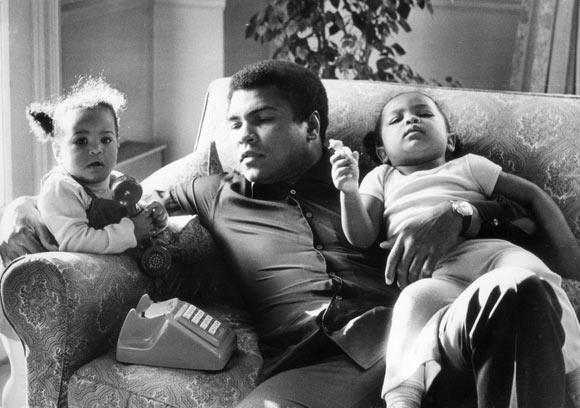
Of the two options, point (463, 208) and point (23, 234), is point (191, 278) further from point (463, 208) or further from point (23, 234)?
point (463, 208)

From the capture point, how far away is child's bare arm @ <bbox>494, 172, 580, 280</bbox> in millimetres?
1791

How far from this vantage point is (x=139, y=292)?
5.88ft

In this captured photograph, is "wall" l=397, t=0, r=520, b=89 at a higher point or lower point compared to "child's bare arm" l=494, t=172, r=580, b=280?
higher

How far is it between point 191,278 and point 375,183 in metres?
0.49

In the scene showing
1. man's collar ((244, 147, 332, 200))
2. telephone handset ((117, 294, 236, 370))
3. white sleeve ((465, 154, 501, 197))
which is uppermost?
white sleeve ((465, 154, 501, 197))

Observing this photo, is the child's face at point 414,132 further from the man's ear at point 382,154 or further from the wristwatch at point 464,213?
the wristwatch at point 464,213

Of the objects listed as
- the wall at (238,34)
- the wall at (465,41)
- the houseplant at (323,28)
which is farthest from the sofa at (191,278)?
the wall at (465,41)

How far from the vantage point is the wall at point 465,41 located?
3840 mm

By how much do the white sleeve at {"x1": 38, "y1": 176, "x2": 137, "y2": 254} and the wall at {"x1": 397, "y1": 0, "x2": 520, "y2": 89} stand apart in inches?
96.0

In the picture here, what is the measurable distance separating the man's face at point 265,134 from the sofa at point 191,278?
201mm

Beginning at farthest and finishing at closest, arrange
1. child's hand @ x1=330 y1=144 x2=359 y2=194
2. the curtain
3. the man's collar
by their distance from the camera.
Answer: the curtain < the man's collar < child's hand @ x1=330 y1=144 x2=359 y2=194

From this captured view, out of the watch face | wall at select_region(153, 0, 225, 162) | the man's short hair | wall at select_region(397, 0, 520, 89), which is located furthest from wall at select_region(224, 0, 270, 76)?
the watch face

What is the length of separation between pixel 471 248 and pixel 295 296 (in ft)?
1.26

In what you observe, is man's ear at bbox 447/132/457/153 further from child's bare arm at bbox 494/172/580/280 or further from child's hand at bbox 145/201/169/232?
child's hand at bbox 145/201/169/232
